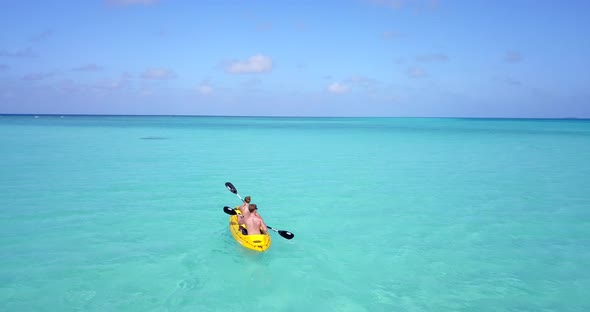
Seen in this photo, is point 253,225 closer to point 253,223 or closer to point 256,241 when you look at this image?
point 253,223

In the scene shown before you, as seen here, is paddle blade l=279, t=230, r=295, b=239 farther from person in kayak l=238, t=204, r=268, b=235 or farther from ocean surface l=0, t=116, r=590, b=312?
person in kayak l=238, t=204, r=268, b=235

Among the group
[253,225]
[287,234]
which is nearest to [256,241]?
[253,225]

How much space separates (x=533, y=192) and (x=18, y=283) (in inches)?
842

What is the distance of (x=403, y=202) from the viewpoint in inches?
707

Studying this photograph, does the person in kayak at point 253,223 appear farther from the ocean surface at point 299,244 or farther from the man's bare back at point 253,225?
the ocean surface at point 299,244

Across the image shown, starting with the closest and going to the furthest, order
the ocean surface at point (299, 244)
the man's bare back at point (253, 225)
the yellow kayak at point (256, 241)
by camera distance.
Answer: the ocean surface at point (299, 244), the yellow kayak at point (256, 241), the man's bare back at point (253, 225)

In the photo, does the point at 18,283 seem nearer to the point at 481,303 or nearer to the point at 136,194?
the point at 136,194

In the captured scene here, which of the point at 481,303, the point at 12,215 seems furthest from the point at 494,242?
the point at 12,215

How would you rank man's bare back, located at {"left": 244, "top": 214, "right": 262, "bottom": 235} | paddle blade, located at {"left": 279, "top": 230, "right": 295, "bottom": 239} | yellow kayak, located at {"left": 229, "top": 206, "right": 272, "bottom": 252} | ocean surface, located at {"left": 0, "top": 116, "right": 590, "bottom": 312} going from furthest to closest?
paddle blade, located at {"left": 279, "top": 230, "right": 295, "bottom": 239} < man's bare back, located at {"left": 244, "top": 214, "right": 262, "bottom": 235} < yellow kayak, located at {"left": 229, "top": 206, "right": 272, "bottom": 252} < ocean surface, located at {"left": 0, "top": 116, "right": 590, "bottom": 312}

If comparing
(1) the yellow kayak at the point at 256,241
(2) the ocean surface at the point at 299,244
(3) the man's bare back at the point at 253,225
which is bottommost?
(2) the ocean surface at the point at 299,244

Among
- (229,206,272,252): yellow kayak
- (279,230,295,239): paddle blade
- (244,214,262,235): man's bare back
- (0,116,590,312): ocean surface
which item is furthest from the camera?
(279,230,295,239): paddle blade

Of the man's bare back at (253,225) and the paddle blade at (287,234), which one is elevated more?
the man's bare back at (253,225)

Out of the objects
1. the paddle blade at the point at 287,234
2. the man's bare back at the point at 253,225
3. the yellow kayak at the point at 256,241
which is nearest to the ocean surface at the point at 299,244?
the yellow kayak at the point at 256,241

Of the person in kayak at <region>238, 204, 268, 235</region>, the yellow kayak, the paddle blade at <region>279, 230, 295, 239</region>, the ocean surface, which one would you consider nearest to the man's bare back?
the person in kayak at <region>238, 204, 268, 235</region>
